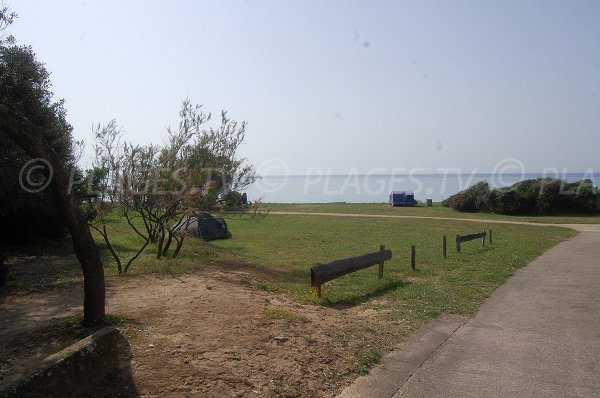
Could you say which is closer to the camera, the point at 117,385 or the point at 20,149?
the point at 117,385

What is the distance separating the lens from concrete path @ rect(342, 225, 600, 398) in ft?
17.4

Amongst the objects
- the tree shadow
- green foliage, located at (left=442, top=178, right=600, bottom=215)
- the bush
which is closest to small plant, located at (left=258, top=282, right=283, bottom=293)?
the tree shadow

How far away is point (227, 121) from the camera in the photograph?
17.2 m

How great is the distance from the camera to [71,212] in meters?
5.95

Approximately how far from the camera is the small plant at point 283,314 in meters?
7.48

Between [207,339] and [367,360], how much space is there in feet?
6.44

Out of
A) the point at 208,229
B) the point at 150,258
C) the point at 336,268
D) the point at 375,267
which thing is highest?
the point at 208,229

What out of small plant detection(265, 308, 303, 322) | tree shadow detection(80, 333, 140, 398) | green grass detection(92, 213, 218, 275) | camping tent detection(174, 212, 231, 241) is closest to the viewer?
tree shadow detection(80, 333, 140, 398)

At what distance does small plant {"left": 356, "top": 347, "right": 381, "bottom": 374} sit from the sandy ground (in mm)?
95

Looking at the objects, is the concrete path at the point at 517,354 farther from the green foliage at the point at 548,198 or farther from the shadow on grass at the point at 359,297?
the green foliage at the point at 548,198

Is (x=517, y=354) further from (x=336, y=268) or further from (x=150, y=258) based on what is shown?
(x=150, y=258)

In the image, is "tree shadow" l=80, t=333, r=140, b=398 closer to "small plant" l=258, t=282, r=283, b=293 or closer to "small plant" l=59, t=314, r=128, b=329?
"small plant" l=59, t=314, r=128, b=329

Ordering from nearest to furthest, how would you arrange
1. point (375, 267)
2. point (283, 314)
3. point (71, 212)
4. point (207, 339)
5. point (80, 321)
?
point (71, 212) → point (207, 339) → point (80, 321) → point (283, 314) → point (375, 267)

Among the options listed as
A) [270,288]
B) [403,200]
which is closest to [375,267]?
[270,288]
